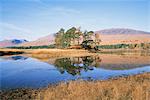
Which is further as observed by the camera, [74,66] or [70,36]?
[70,36]

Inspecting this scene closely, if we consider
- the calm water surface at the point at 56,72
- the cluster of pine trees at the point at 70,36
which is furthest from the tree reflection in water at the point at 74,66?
the cluster of pine trees at the point at 70,36

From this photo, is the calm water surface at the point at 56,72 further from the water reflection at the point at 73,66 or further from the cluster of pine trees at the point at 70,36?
the cluster of pine trees at the point at 70,36

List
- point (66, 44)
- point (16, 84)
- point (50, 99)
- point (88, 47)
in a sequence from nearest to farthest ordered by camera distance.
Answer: point (50, 99) < point (16, 84) < point (88, 47) < point (66, 44)

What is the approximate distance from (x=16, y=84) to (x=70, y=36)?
289ft

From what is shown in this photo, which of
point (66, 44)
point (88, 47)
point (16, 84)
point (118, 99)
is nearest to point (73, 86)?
point (118, 99)

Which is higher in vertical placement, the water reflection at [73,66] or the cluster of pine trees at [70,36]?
the cluster of pine trees at [70,36]

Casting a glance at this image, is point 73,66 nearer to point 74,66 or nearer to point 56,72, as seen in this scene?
point 74,66

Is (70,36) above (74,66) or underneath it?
above

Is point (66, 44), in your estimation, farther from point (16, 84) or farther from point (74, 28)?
point (16, 84)

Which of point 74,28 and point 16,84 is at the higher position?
point 74,28

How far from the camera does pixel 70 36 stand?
10900 centimetres

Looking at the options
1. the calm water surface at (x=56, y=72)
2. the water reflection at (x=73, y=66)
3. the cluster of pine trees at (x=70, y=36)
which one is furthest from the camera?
the cluster of pine trees at (x=70, y=36)

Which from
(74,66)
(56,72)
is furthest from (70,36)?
(56,72)

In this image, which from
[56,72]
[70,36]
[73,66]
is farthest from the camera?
[70,36]
